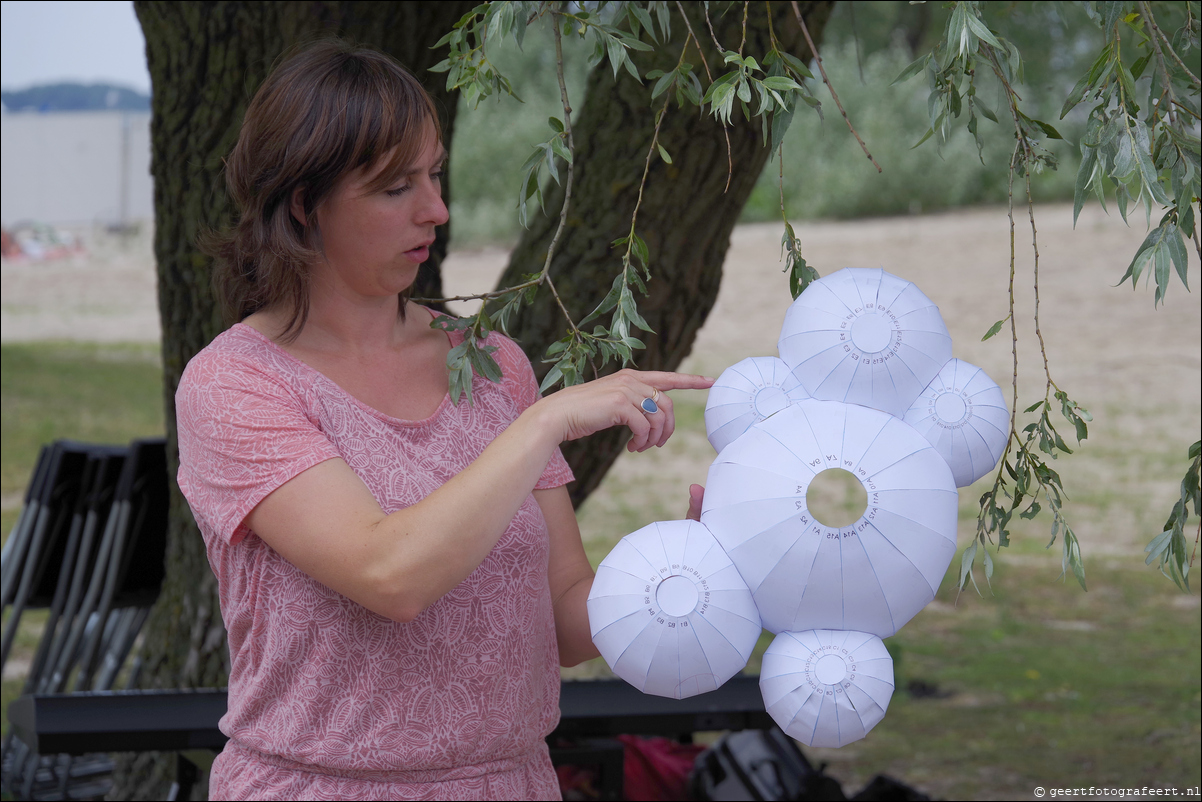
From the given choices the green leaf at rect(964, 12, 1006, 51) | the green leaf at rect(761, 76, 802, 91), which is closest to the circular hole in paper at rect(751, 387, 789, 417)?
the green leaf at rect(761, 76, 802, 91)

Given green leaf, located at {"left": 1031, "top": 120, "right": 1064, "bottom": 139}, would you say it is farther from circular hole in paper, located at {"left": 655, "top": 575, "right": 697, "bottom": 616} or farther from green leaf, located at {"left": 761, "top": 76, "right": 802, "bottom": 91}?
circular hole in paper, located at {"left": 655, "top": 575, "right": 697, "bottom": 616}

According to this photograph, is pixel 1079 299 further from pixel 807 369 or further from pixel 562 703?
pixel 807 369

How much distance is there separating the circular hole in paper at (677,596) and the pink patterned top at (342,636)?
15.1 inches

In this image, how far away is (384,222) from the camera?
65.6 inches

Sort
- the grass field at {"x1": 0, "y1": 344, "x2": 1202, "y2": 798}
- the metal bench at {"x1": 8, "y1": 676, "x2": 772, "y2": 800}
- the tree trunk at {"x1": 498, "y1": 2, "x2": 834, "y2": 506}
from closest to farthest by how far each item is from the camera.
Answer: the metal bench at {"x1": 8, "y1": 676, "x2": 772, "y2": 800}, the tree trunk at {"x1": 498, "y1": 2, "x2": 834, "y2": 506}, the grass field at {"x1": 0, "y1": 344, "x2": 1202, "y2": 798}

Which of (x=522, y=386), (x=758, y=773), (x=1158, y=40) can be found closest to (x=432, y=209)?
(x=522, y=386)

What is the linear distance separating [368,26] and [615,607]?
6.31 feet

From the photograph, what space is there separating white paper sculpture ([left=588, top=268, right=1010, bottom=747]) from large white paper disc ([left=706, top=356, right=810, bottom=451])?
6 cm

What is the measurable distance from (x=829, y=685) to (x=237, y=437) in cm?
82

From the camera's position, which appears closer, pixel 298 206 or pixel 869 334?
pixel 869 334

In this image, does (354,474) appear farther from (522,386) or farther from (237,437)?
(522,386)

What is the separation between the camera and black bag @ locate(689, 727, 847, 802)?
3.34 metres

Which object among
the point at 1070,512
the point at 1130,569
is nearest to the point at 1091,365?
the point at 1070,512

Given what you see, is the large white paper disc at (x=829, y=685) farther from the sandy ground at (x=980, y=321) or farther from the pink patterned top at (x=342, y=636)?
the sandy ground at (x=980, y=321)
